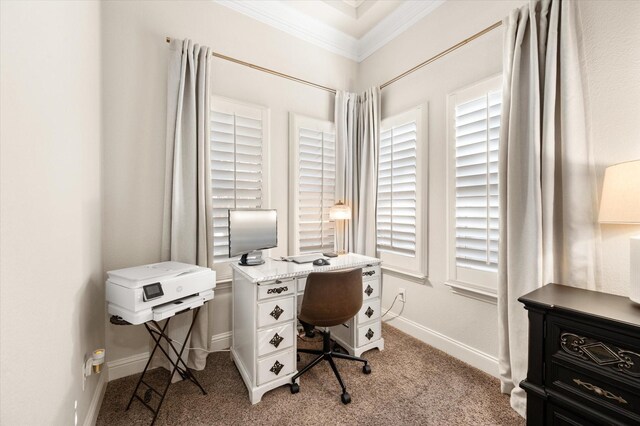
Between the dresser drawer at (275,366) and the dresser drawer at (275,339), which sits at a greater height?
the dresser drawer at (275,339)

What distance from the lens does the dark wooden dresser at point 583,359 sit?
1115 millimetres

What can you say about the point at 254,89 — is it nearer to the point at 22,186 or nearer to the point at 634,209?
the point at 22,186

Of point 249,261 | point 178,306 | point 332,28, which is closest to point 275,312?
point 249,261

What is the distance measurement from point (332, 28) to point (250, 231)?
254 cm

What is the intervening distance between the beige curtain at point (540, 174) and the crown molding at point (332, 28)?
1.11 metres

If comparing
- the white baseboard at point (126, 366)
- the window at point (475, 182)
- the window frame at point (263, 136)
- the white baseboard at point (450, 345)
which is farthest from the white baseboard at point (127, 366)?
the window at point (475, 182)

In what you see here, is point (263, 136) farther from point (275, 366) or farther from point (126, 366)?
point (126, 366)

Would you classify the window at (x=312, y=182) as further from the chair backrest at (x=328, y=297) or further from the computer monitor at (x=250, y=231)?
the chair backrest at (x=328, y=297)

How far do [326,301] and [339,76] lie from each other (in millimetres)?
2711

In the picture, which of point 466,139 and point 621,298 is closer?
point 621,298

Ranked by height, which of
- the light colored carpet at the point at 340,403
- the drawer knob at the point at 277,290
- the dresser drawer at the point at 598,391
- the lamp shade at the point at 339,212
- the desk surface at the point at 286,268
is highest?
the lamp shade at the point at 339,212

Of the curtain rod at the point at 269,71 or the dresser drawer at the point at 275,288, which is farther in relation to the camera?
the curtain rod at the point at 269,71

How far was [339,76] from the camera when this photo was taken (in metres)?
3.25

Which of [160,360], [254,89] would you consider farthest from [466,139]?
[160,360]
